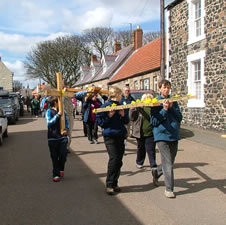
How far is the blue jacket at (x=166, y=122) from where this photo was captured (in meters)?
4.33

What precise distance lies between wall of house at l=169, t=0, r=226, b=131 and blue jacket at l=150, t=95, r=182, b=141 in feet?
25.8

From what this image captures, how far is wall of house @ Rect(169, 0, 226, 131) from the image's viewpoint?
11.5m

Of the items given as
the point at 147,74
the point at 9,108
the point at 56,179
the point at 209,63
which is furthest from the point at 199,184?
the point at 147,74

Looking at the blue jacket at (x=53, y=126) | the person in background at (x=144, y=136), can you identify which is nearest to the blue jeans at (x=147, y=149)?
the person in background at (x=144, y=136)

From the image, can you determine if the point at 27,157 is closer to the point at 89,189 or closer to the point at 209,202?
the point at 89,189

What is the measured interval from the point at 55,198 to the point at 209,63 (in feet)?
33.1

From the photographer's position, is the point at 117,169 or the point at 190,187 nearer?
the point at 117,169

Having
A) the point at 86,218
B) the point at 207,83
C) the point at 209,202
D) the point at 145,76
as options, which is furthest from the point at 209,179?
the point at 145,76

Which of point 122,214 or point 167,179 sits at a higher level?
point 167,179

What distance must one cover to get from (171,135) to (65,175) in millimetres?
2709

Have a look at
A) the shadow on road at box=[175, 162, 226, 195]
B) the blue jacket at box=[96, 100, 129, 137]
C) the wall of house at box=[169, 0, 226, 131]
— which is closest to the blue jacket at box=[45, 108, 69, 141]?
the blue jacket at box=[96, 100, 129, 137]

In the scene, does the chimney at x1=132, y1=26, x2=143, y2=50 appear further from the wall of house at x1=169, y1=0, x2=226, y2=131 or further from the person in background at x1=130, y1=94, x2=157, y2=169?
the person in background at x1=130, y1=94, x2=157, y2=169

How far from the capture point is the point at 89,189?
496 centimetres

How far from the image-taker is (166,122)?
14.3ft
